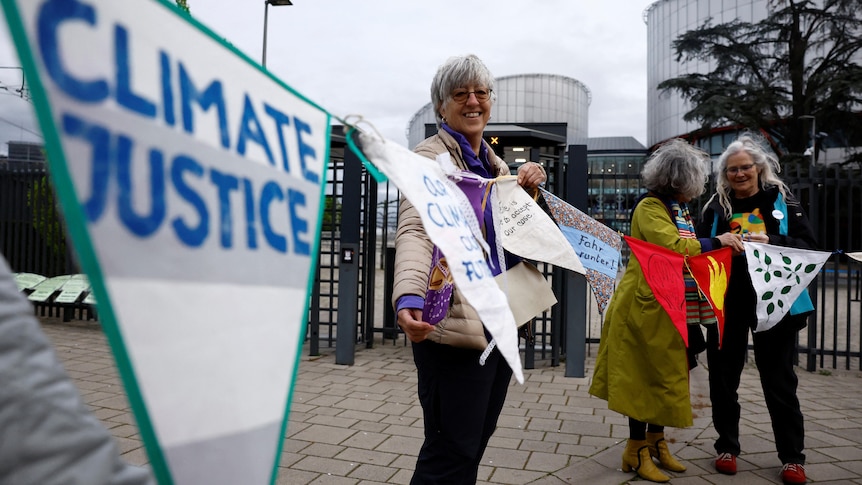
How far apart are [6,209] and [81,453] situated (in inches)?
423

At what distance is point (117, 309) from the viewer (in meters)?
0.74

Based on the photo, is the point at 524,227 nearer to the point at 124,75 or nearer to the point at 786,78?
the point at 124,75

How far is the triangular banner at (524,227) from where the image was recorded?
7.39ft

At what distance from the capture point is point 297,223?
3.68 feet

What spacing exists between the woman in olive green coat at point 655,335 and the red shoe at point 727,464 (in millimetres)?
238

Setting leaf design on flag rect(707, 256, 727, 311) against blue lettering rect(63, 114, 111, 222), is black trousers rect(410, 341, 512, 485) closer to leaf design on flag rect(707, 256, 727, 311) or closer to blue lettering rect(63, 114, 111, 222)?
blue lettering rect(63, 114, 111, 222)

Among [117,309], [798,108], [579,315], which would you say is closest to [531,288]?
[117,309]

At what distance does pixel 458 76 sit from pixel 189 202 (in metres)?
1.51

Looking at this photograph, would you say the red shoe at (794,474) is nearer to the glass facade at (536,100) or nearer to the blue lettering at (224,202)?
the blue lettering at (224,202)

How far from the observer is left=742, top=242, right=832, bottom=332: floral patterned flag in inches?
133

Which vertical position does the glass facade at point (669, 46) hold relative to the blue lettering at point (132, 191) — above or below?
above

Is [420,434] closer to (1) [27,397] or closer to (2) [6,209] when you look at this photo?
(1) [27,397]

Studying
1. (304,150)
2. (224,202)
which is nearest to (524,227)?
(304,150)

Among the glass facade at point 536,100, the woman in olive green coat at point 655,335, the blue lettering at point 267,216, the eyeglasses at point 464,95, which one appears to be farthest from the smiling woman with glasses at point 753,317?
the glass facade at point 536,100
